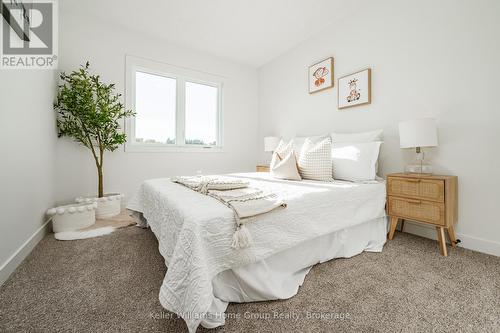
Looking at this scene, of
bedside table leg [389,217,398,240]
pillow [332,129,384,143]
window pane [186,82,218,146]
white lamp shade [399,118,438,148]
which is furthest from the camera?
window pane [186,82,218,146]

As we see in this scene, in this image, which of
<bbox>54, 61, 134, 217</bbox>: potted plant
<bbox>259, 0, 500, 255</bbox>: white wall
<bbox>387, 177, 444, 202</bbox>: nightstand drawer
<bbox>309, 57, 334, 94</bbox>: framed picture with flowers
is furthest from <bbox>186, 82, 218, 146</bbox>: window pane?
<bbox>387, 177, 444, 202</bbox>: nightstand drawer

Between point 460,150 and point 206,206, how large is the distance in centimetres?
229

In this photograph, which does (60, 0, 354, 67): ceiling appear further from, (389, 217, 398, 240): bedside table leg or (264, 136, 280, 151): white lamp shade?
(389, 217, 398, 240): bedside table leg

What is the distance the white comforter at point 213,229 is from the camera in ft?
3.18

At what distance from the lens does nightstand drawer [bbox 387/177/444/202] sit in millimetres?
1759

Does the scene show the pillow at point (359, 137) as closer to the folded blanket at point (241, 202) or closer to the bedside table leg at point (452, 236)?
the bedside table leg at point (452, 236)

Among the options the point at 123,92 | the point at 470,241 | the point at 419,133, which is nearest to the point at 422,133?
the point at 419,133

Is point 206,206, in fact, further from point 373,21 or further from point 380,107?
point 373,21

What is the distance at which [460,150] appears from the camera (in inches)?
76.5

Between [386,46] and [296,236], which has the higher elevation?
[386,46]

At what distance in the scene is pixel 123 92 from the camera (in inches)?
125

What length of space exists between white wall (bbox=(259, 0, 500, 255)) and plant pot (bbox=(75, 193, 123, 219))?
312 centimetres

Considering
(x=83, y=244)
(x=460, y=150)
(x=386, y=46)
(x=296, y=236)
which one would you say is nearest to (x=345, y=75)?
(x=386, y=46)

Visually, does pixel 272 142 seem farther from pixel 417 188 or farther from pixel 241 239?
pixel 241 239
